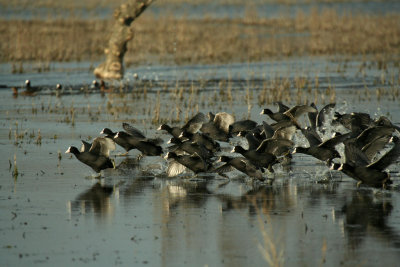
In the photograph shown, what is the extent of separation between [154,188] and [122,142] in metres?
2.79

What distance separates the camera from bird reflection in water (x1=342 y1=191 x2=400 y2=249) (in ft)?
29.4

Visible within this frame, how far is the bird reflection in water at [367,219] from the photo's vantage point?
29.4 ft

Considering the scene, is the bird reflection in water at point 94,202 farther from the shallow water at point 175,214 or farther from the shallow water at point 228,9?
the shallow water at point 228,9

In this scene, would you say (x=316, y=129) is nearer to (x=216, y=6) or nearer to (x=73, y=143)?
(x=73, y=143)

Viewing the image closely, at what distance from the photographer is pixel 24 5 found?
6525 centimetres

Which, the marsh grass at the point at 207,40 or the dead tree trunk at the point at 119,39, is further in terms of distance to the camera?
the marsh grass at the point at 207,40

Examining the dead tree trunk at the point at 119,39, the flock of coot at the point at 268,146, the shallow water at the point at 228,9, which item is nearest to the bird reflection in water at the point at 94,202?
the flock of coot at the point at 268,146

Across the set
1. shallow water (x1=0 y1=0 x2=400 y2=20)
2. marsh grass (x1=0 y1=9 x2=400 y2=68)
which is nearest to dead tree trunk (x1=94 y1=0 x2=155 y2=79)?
marsh grass (x1=0 y1=9 x2=400 y2=68)

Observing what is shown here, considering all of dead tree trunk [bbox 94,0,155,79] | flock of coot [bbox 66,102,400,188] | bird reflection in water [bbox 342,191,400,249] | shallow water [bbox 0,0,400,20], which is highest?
shallow water [bbox 0,0,400,20]

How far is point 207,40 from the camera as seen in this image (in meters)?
42.0

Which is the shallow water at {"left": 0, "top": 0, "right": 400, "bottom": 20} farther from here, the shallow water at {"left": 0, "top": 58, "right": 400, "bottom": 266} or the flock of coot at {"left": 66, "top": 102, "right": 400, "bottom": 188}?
the flock of coot at {"left": 66, "top": 102, "right": 400, "bottom": 188}

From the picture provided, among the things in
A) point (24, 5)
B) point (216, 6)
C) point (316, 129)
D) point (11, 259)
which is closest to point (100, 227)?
point (11, 259)

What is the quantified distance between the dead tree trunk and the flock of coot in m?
15.1

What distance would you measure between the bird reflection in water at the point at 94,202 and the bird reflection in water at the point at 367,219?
3.01 metres
